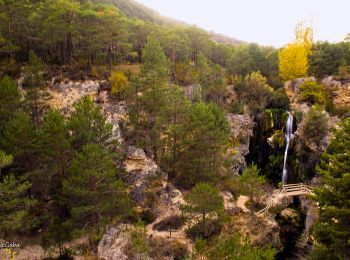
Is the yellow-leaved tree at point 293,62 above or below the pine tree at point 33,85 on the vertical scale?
above

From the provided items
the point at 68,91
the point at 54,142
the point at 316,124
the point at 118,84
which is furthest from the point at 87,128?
the point at 316,124

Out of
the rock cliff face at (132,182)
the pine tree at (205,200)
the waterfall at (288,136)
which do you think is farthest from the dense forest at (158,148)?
the waterfall at (288,136)

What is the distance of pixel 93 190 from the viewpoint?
24.1 m

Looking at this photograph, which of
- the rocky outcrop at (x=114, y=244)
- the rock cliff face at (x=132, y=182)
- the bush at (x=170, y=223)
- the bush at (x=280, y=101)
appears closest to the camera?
the rocky outcrop at (x=114, y=244)

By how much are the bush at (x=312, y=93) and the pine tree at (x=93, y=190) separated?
110ft

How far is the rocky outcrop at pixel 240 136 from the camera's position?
4079 cm

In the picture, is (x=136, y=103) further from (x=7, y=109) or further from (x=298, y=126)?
(x=298, y=126)

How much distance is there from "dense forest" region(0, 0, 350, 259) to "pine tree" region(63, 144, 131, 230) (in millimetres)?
112

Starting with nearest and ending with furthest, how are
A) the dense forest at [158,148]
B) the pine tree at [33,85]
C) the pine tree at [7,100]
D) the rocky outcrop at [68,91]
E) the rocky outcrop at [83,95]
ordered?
the dense forest at [158,148]
the pine tree at [7,100]
the pine tree at [33,85]
the rocky outcrop at [83,95]
the rocky outcrop at [68,91]

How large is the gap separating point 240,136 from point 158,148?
47.9 ft

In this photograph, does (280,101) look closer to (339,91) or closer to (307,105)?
(307,105)

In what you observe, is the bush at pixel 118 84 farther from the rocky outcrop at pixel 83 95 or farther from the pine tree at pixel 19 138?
the pine tree at pixel 19 138

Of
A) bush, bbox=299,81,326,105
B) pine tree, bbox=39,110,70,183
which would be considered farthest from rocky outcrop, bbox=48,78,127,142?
bush, bbox=299,81,326,105

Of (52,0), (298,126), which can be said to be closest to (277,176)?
(298,126)
